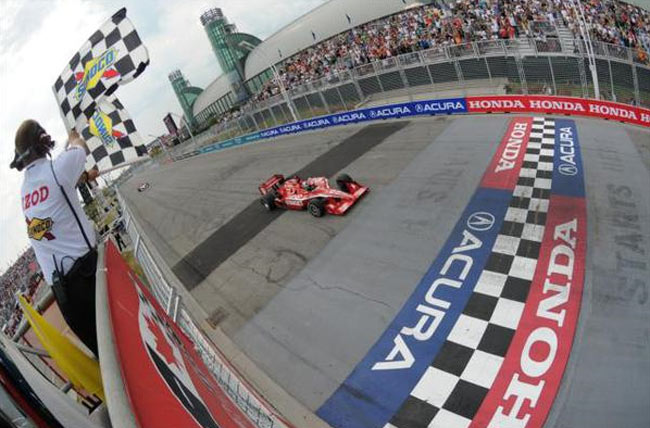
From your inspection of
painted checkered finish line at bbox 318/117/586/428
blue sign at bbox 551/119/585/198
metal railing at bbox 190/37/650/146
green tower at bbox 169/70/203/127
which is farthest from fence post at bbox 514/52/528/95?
green tower at bbox 169/70/203/127

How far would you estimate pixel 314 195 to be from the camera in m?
10.2

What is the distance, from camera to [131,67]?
4.93 meters

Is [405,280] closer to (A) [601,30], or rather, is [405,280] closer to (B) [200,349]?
(B) [200,349]

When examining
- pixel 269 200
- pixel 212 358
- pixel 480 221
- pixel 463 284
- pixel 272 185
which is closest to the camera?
pixel 212 358

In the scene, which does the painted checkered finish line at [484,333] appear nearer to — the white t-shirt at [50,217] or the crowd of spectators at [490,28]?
the white t-shirt at [50,217]

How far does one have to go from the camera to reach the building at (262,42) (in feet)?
120

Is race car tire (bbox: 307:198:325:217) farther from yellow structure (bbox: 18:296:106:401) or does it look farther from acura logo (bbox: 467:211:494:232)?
yellow structure (bbox: 18:296:106:401)

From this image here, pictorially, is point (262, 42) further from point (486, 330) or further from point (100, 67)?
point (486, 330)

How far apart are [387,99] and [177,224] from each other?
436 inches

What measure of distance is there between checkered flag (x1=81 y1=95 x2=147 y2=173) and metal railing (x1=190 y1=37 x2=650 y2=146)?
12.0 metres

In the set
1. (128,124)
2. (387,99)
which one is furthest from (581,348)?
(387,99)

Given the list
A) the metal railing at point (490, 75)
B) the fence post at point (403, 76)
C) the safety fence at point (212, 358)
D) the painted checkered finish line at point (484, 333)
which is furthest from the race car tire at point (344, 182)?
the fence post at point (403, 76)

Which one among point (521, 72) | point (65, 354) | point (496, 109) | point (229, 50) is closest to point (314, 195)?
point (496, 109)

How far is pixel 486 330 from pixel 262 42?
50.3m
